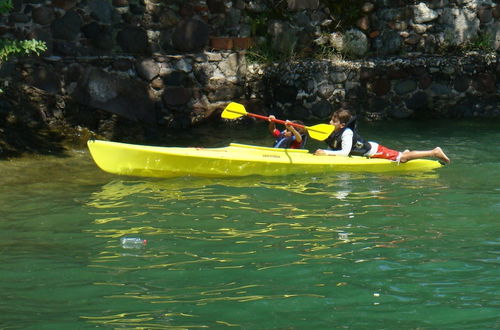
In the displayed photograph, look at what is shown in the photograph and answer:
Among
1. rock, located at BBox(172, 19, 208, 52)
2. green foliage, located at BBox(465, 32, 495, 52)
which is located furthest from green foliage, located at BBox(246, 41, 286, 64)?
green foliage, located at BBox(465, 32, 495, 52)

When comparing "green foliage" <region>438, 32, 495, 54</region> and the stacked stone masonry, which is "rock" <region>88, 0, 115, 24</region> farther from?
"green foliage" <region>438, 32, 495, 54</region>

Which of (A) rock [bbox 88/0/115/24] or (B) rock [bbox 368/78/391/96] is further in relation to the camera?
(B) rock [bbox 368/78/391/96]

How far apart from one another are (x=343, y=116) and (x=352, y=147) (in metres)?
0.36

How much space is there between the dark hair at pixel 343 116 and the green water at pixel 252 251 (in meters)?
0.77

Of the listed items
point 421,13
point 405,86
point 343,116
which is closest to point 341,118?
point 343,116

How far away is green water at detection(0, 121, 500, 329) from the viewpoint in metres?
4.93

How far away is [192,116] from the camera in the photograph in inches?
488

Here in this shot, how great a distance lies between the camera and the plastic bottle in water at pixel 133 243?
6.41 m

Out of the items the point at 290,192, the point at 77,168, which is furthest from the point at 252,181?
the point at 77,168

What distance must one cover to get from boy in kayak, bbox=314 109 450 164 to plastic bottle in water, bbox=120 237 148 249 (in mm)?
3454

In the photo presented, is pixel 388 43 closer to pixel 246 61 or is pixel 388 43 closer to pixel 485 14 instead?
pixel 485 14

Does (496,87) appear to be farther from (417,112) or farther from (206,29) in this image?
(206,29)

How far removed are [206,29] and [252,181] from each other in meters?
4.13

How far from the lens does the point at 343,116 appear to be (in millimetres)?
9727
